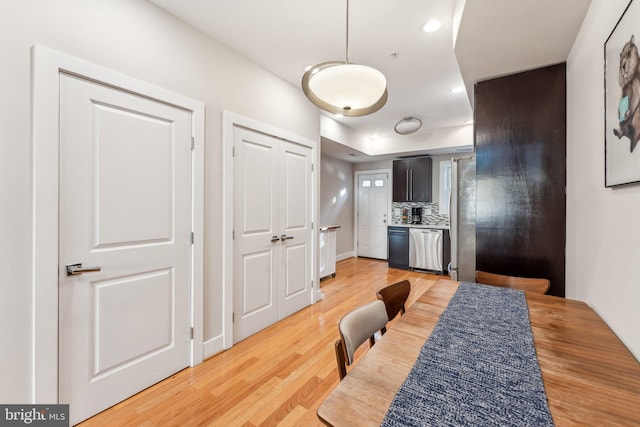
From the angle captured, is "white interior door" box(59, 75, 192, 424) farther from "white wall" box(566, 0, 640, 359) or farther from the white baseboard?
"white wall" box(566, 0, 640, 359)

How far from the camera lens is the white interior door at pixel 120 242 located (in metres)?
1.53

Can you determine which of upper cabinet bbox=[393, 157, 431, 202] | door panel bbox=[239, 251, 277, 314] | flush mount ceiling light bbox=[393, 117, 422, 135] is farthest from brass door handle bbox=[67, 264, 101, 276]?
upper cabinet bbox=[393, 157, 431, 202]

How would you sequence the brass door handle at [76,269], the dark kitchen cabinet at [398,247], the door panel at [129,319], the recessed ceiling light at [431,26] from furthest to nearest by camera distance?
the dark kitchen cabinet at [398,247], the recessed ceiling light at [431,26], the door panel at [129,319], the brass door handle at [76,269]

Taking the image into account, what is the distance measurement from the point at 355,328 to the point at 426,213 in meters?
5.03

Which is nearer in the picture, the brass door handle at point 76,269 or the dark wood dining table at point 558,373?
the dark wood dining table at point 558,373

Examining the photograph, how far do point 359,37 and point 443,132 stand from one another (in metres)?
3.24

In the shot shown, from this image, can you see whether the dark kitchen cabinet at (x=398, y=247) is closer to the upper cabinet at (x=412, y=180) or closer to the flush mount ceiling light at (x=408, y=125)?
the upper cabinet at (x=412, y=180)

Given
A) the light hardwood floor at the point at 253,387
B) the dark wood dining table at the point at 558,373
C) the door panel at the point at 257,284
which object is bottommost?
the light hardwood floor at the point at 253,387

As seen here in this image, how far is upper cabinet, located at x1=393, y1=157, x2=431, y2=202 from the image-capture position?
18.0 ft

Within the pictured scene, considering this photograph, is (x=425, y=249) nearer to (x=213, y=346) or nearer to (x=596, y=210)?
(x=596, y=210)

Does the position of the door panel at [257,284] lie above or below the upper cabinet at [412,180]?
below

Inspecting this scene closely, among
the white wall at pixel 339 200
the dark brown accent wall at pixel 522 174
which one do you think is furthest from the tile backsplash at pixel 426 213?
the dark brown accent wall at pixel 522 174

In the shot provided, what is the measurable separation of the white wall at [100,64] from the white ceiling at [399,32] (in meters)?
0.21

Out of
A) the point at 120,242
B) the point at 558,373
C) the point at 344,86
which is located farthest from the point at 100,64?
the point at 558,373
